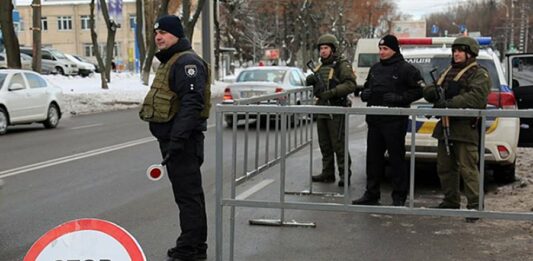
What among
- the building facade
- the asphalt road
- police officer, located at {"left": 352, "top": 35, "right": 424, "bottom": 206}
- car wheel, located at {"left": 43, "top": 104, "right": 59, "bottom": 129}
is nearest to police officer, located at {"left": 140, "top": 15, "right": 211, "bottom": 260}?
the asphalt road

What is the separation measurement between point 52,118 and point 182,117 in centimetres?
1292

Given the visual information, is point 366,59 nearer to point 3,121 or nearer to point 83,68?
point 83,68

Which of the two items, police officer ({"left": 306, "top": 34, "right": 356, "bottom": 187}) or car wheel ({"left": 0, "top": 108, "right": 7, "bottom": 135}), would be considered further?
car wheel ({"left": 0, "top": 108, "right": 7, "bottom": 135})

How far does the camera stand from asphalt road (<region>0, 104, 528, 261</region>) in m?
5.54

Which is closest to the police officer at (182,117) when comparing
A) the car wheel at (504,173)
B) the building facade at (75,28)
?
the car wheel at (504,173)

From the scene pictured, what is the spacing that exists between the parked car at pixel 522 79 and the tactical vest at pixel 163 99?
6581mm

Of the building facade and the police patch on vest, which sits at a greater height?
the building facade

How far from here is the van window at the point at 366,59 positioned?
32.5 meters

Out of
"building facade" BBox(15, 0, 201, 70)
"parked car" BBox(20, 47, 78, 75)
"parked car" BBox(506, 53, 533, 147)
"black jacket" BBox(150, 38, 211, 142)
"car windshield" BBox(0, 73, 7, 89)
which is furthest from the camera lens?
"building facade" BBox(15, 0, 201, 70)

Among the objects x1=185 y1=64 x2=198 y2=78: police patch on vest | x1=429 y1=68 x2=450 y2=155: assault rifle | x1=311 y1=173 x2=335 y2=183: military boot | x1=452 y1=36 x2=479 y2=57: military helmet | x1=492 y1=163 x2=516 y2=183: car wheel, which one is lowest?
x1=311 y1=173 x2=335 y2=183: military boot

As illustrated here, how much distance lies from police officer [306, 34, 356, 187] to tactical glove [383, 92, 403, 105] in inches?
41.1

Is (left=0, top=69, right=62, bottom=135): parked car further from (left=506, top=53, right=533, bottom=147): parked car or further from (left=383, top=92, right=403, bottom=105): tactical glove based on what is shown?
(left=506, top=53, right=533, bottom=147): parked car

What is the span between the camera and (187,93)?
15.9 ft

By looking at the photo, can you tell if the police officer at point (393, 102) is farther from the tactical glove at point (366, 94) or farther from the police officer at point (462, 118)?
the police officer at point (462, 118)
